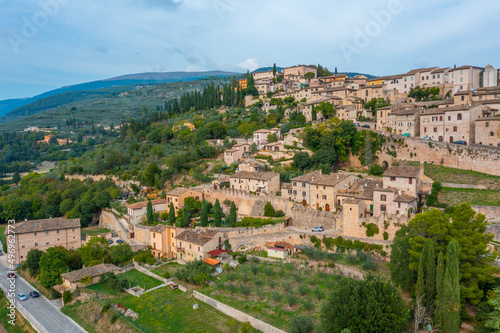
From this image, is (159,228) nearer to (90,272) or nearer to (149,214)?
(149,214)

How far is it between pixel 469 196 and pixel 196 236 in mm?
26393

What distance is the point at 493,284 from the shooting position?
1908 centimetres

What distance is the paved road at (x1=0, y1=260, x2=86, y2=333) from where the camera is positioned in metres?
26.7

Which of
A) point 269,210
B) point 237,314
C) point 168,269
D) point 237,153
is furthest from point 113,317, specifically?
point 237,153

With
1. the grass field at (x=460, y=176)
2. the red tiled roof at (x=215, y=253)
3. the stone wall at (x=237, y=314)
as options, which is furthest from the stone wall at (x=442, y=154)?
the stone wall at (x=237, y=314)

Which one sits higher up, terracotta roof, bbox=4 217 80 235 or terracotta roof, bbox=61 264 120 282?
terracotta roof, bbox=4 217 80 235

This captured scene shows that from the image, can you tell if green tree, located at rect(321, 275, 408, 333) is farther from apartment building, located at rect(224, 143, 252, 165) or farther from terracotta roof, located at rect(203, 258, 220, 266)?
apartment building, located at rect(224, 143, 252, 165)

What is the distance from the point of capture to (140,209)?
4438cm

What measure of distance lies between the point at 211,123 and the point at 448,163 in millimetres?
42914

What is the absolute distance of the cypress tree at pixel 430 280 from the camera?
1867 cm

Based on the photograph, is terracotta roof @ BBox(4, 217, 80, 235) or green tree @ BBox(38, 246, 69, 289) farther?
terracotta roof @ BBox(4, 217, 80, 235)

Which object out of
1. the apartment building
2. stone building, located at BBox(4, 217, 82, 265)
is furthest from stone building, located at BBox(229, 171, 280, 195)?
stone building, located at BBox(4, 217, 82, 265)

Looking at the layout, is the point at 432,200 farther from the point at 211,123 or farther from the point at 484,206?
the point at 211,123

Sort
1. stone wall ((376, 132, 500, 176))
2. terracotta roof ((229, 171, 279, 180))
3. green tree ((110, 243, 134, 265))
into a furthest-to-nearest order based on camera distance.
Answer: terracotta roof ((229, 171, 279, 180)) < green tree ((110, 243, 134, 265)) < stone wall ((376, 132, 500, 176))
